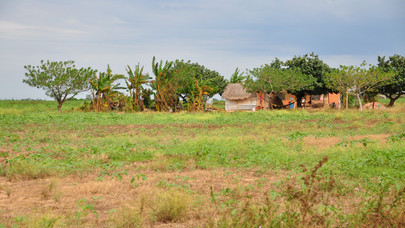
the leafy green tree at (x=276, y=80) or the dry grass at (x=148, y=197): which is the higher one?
the leafy green tree at (x=276, y=80)

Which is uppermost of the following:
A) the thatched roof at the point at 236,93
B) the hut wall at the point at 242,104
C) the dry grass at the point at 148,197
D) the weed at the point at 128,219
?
the thatched roof at the point at 236,93

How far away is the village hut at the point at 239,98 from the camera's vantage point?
40.5m

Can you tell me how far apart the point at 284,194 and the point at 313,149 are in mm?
4981

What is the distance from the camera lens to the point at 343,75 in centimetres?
3416

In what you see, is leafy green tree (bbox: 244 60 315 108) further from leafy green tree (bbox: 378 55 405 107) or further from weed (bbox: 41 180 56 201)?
weed (bbox: 41 180 56 201)

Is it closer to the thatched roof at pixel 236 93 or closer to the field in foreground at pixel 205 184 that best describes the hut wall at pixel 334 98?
the thatched roof at pixel 236 93

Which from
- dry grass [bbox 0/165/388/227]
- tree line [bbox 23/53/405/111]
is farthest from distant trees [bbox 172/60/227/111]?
dry grass [bbox 0/165/388/227]

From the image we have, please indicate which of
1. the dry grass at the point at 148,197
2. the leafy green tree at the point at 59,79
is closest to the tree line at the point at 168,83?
the leafy green tree at the point at 59,79

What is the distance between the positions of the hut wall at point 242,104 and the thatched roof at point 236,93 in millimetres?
542

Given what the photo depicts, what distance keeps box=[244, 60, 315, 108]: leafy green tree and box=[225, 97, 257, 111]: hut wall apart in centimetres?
265

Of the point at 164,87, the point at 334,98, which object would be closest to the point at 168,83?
the point at 164,87

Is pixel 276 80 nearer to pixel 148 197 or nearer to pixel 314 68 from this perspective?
pixel 314 68

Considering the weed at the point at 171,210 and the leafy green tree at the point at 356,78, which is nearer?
the weed at the point at 171,210

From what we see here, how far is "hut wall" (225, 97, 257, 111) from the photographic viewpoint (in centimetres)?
4056
